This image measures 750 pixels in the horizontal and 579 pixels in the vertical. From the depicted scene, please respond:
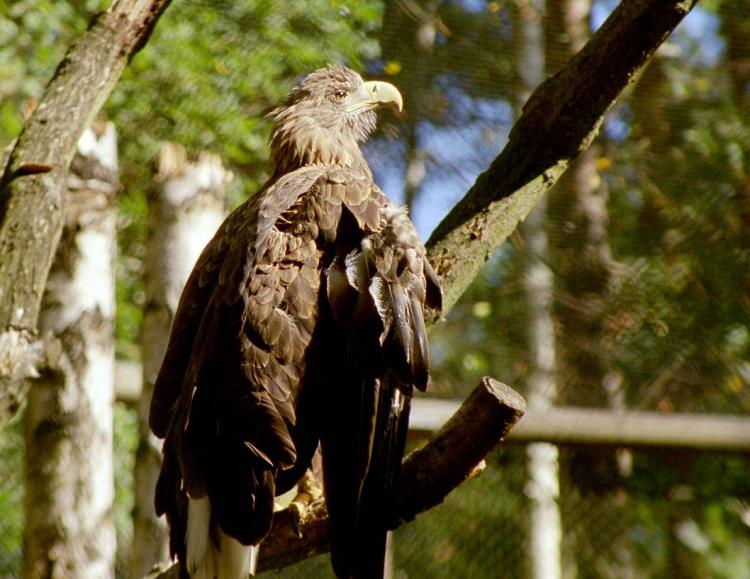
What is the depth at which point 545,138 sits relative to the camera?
3301 millimetres

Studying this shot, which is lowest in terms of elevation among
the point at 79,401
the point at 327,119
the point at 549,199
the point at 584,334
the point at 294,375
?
the point at 294,375

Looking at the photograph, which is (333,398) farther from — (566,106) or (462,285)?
(566,106)

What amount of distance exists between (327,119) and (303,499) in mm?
1398

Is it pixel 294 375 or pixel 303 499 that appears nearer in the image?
pixel 294 375

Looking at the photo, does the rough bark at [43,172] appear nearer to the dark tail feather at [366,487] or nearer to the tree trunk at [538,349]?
the dark tail feather at [366,487]

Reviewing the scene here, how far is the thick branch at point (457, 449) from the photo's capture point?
8.35ft

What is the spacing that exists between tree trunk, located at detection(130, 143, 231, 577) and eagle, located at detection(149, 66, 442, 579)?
1302 millimetres

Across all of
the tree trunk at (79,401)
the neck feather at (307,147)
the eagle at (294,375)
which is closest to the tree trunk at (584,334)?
the neck feather at (307,147)

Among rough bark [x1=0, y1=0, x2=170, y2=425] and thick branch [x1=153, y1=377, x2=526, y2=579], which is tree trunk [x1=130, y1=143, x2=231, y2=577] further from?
thick branch [x1=153, y1=377, x2=526, y2=579]

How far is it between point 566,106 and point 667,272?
2.66m

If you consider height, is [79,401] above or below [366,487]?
above

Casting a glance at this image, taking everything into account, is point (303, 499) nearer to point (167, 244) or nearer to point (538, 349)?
point (167, 244)

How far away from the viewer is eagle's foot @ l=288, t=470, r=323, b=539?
9.78 ft

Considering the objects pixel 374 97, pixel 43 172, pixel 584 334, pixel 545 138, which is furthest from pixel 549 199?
pixel 43 172
